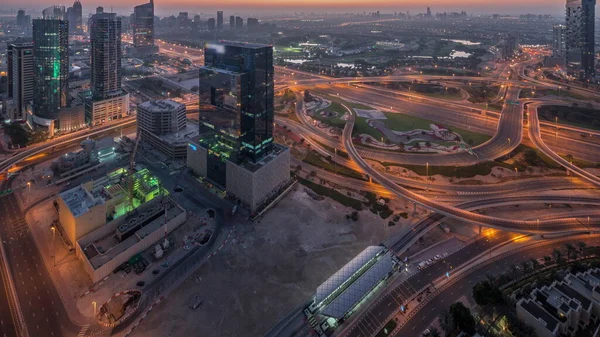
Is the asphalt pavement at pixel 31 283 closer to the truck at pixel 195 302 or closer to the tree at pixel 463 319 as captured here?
the truck at pixel 195 302

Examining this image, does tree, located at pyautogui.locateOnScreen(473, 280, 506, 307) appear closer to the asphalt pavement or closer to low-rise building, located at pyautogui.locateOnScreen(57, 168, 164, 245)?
the asphalt pavement

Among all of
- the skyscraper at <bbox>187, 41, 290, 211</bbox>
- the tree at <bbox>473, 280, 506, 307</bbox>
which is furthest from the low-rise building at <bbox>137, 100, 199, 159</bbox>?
the tree at <bbox>473, 280, 506, 307</bbox>

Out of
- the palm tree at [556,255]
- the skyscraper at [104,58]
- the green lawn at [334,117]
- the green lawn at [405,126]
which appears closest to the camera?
the palm tree at [556,255]

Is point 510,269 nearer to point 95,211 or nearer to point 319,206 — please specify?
point 319,206

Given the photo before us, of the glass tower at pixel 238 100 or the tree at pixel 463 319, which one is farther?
the glass tower at pixel 238 100

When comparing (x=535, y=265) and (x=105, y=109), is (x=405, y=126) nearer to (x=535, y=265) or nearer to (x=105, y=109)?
(x=535, y=265)

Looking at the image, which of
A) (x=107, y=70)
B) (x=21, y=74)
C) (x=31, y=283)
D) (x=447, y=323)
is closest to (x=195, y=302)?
(x=31, y=283)

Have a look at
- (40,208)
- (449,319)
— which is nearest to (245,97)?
(40,208)

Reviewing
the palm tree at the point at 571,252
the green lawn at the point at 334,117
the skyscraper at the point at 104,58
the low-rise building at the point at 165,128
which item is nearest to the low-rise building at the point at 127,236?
the low-rise building at the point at 165,128
